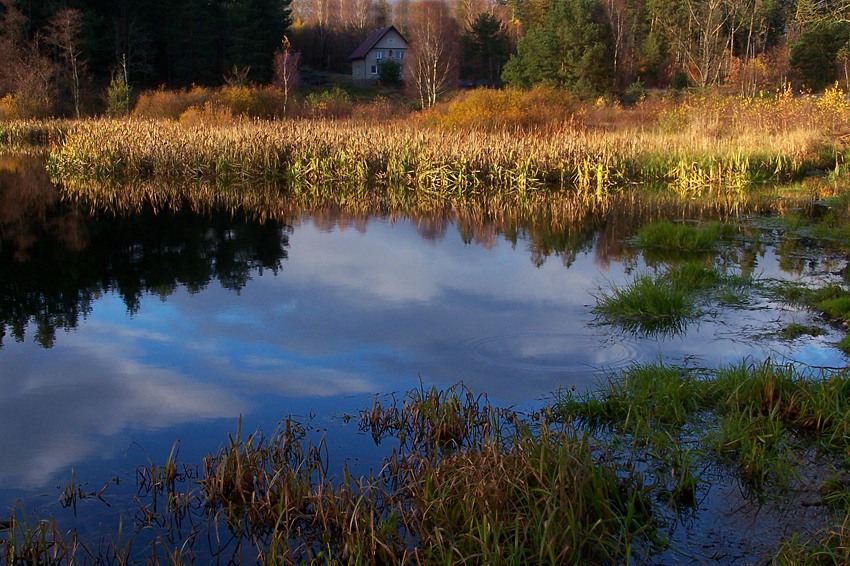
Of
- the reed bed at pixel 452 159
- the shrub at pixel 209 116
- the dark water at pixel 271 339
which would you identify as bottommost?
the dark water at pixel 271 339

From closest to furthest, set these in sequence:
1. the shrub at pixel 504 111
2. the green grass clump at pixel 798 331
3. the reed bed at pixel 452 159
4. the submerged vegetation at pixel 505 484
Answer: the submerged vegetation at pixel 505 484
the green grass clump at pixel 798 331
the reed bed at pixel 452 159
the shrub at pixel 504 111

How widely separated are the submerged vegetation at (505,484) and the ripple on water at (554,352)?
34.4 inches

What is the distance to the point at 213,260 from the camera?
1015cm

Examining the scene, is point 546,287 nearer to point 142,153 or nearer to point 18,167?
point 142,153

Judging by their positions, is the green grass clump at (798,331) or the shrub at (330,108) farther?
the shrub at (330,108)

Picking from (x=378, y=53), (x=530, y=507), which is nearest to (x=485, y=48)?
(x=378, y=53)

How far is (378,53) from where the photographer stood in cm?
6006

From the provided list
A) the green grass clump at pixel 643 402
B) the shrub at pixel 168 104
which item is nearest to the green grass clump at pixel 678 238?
the green grass clump at pixel 643 402

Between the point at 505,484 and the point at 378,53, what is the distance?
194 ft

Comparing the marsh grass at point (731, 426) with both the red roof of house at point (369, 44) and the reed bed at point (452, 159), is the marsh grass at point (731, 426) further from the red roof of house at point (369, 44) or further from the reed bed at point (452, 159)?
the red roof of house at point (369, 44)

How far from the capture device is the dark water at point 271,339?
5.00 metres

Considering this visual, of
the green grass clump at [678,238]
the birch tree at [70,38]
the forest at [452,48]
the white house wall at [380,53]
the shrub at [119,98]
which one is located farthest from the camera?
the white house wall at [380,53]

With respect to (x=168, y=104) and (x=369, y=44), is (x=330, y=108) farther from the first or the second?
(x=369, y=44)

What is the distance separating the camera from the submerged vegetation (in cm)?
345
